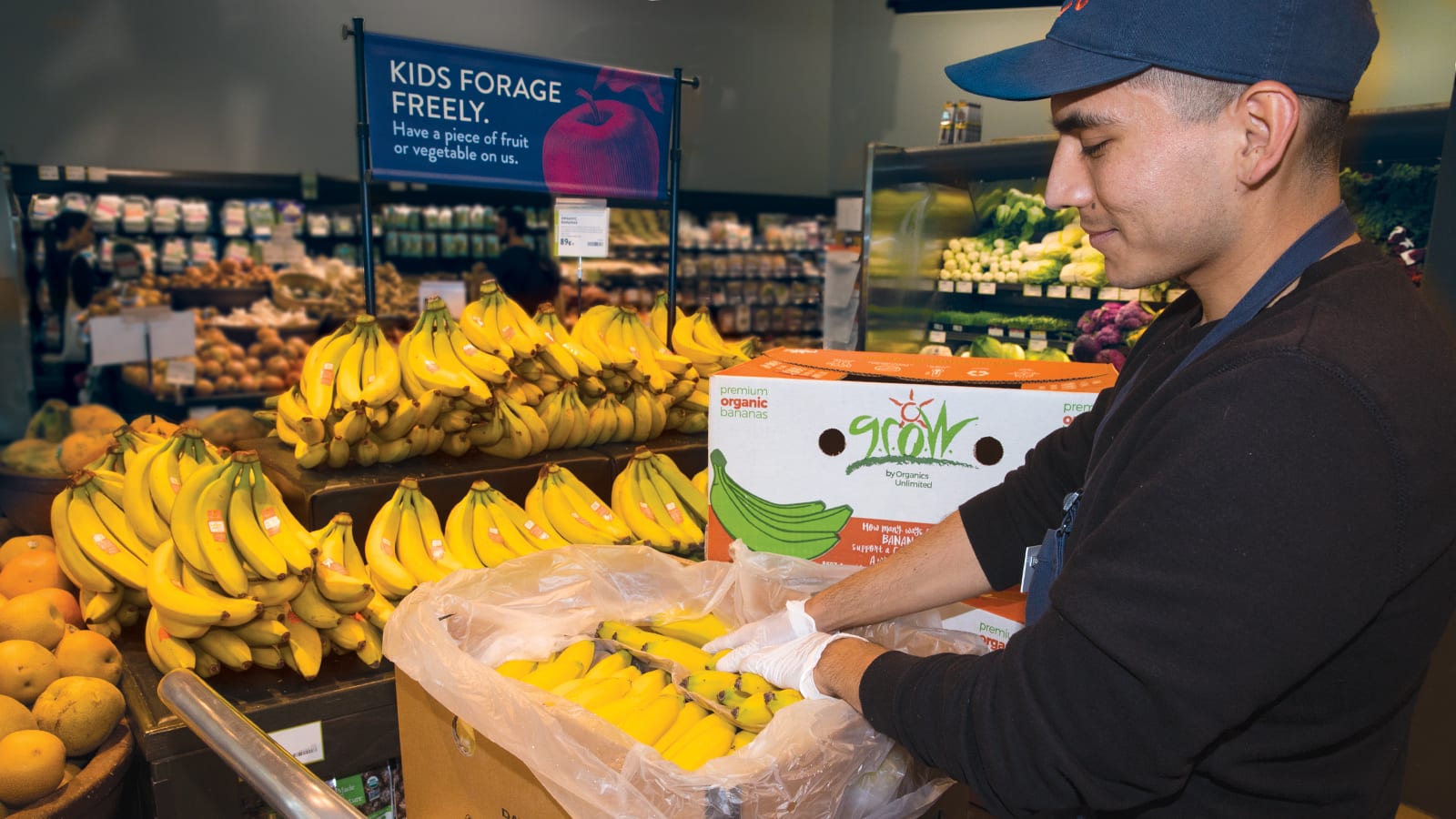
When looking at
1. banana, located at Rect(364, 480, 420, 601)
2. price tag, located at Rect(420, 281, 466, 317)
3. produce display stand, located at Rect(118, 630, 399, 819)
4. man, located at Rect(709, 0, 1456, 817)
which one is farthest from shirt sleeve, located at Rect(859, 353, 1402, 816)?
price tag, located at Rect(420, 281, 466, 317)

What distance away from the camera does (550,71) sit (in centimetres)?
256

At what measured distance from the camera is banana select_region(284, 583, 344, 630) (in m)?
1.66

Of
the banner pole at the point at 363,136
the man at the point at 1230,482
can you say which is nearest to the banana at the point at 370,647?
the banner pole at the point at 363,136

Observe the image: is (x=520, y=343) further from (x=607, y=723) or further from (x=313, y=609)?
(x=607, y=723)

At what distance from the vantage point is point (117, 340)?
5.32 m

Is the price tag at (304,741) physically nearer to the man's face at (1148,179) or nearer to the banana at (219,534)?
the banana at (219,534)

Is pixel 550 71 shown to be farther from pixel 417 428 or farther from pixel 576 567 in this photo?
pixel 576 567

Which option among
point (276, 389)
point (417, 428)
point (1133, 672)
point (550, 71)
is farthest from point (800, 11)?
point (1133, 672)

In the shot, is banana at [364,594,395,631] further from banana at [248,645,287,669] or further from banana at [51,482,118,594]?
banana at [51,482,118,594]

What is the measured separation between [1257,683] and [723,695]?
2.35 feet

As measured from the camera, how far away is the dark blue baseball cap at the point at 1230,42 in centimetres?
83

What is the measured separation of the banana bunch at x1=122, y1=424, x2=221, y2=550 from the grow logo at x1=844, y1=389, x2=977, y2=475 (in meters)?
1.25

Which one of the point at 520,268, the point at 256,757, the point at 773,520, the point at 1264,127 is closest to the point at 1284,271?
the point at 1264,127

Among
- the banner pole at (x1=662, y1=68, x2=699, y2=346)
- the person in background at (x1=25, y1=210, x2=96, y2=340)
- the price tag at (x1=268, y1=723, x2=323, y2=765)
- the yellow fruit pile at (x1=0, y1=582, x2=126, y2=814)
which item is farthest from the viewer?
the person in background at (x1=25, y1=210, x2=96, y2=340)
